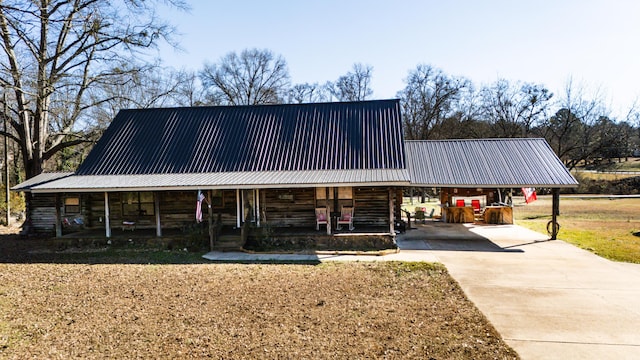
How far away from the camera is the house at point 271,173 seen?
15.3m

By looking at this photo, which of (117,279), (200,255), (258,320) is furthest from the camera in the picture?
(200,255)

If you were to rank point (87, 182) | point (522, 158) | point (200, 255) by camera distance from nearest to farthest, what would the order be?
point (200, 255)
point (87, 182)
point (522, 158)

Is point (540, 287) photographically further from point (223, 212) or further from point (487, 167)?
point (223, 212)

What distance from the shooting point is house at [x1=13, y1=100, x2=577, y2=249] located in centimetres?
1533

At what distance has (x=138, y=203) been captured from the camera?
56.6 ft

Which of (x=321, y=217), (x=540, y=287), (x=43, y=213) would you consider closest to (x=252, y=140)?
(x=321, y=217)

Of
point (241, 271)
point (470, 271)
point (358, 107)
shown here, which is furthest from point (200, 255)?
point (358, 107)

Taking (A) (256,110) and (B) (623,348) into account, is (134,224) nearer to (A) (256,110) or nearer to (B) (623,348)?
(A) (256,110)

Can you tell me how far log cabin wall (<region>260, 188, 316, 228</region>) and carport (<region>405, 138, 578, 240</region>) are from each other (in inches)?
175

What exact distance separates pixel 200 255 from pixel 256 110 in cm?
915

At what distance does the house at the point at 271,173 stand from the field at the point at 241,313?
153 inches

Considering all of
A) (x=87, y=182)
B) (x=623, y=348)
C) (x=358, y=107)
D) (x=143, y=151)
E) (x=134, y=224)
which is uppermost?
(x=358, y=107)

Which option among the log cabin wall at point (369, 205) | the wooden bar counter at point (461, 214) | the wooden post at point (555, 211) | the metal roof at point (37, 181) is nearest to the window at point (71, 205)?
the metal roof at point (37, 181)

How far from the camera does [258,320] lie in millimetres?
7785
